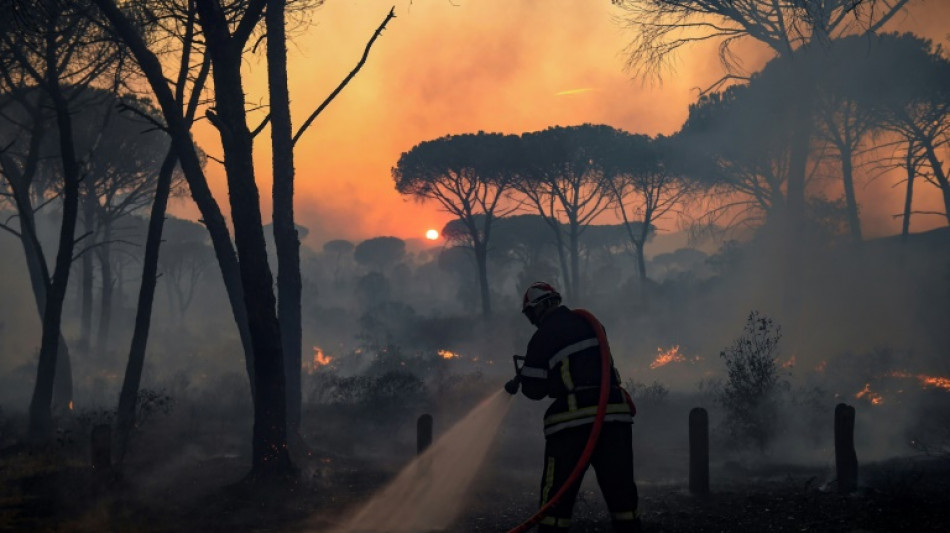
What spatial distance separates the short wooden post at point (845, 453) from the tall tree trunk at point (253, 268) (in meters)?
6.61

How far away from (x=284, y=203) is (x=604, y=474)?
27.1 feet

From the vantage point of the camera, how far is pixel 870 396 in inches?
609

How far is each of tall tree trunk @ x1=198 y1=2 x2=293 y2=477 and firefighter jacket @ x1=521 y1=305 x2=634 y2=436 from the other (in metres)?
4.77

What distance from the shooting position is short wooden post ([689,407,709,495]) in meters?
8.31

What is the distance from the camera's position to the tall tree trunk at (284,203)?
11523 mm

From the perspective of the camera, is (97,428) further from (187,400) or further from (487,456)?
(187,400)

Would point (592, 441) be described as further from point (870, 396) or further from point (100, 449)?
point (870, 396)

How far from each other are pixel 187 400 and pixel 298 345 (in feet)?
22.6

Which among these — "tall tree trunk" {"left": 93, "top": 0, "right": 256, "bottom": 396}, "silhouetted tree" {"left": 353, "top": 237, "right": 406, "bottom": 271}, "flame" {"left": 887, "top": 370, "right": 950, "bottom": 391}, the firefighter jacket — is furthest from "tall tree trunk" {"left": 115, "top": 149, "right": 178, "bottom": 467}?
"silhouetted tree" {"left": 353, "top": 237, "right": 406, "bottom": 271}

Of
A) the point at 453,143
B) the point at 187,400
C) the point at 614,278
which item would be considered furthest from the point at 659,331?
the point at 614,278

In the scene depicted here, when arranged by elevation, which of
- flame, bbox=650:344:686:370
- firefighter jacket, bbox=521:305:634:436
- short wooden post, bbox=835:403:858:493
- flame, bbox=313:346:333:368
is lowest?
flame, bbox=313:346:333:368

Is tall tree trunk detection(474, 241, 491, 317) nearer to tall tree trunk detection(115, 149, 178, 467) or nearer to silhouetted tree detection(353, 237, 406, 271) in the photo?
tall tree trunk detection(115, 149, 178, 467)

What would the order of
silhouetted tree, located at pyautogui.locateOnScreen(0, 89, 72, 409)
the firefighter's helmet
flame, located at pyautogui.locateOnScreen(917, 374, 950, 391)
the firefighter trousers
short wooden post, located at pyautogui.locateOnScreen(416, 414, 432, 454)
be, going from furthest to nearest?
flame, located at pyautogui.locateOnScreen(917, 374, 950, 391) < silhouetted tree, located at pyautogui.locateOnScreen(0, 89, 72, 409) < short wooden post, located at pyautogui.locateOnScreen(416, 414, 432, 454) < the firefighter's helmet < the firefighter trousers

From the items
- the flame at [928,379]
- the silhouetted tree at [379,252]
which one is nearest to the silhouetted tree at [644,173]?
the flame at [928,379]
